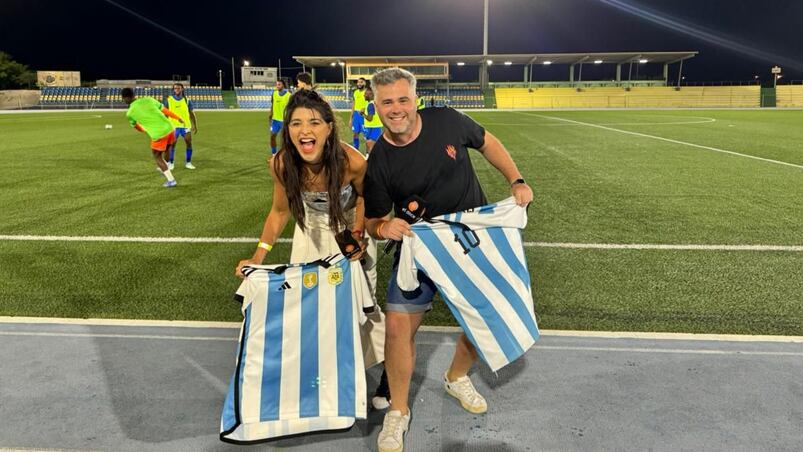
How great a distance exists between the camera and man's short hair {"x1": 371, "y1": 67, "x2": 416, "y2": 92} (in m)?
2.56

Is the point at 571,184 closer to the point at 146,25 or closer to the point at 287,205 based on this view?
the point at 287,205

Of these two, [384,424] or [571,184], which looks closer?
[384,424]

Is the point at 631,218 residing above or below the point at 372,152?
below

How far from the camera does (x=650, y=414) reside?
109 inches

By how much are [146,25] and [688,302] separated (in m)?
148

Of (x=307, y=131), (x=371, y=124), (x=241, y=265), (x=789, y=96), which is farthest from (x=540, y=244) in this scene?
(x=789, y=96)

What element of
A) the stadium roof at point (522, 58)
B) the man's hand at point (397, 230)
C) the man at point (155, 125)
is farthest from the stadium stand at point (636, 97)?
the man's hand at point (397, 230)

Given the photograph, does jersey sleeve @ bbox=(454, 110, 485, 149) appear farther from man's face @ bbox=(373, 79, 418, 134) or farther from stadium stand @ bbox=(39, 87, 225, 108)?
stadium stand @ bbox=(39, 87, 225, 108)

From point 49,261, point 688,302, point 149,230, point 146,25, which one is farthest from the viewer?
point 146,25

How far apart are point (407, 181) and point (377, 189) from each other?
6.1 inches

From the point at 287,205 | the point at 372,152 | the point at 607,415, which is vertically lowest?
the point at 607,415

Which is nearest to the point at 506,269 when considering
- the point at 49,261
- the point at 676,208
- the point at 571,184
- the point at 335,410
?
the point at 335,410

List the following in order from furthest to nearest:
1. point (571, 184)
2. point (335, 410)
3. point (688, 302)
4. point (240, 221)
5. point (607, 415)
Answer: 1. point (571, 184)
2. point (240, 221)
3. point (688, 302)
4. point (607, 415)
5. point (335, 410)

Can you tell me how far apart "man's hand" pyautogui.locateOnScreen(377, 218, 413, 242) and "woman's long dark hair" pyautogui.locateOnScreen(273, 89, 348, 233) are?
0.46 meters
